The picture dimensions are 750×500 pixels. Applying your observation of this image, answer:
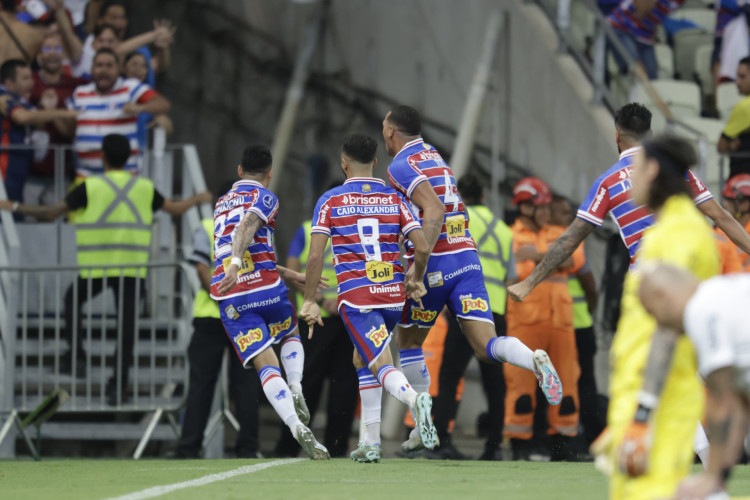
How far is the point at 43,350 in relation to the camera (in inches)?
433

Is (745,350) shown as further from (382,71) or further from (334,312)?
(382,71)

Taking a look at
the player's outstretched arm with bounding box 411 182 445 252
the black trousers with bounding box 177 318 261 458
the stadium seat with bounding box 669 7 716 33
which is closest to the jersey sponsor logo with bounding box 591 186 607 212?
the player's outstretched arm with bounding box 411 182 445 252

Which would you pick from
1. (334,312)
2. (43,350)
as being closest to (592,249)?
(334,312)

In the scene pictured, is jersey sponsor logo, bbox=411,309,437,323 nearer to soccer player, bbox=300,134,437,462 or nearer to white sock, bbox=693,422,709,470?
soccer player, bbox=300,134,437,462

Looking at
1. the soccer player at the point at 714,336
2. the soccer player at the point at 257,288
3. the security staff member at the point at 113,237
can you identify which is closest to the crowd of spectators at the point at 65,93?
the security staff member at the point at 113,237

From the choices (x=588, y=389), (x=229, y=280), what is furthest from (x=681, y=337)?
(x=588, y=389)

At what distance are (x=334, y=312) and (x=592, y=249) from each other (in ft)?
13.3

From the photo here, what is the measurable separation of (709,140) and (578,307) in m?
3.89

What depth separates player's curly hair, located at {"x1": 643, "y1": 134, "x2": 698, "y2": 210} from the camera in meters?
4.34

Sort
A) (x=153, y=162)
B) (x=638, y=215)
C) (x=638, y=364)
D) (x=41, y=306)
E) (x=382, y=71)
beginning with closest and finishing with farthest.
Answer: (x=638, y=364)
(x=638, y=215)
(x=41, y=306)
(x=153, y=162)
(x=382, y=71)

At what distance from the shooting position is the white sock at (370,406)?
7965mm

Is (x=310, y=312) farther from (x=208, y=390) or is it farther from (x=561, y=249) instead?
(x=208, y=390)

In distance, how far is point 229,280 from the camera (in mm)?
7797

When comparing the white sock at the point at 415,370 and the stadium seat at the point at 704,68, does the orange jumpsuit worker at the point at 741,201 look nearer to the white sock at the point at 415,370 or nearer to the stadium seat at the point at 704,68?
the white sock at the point at 415,370
